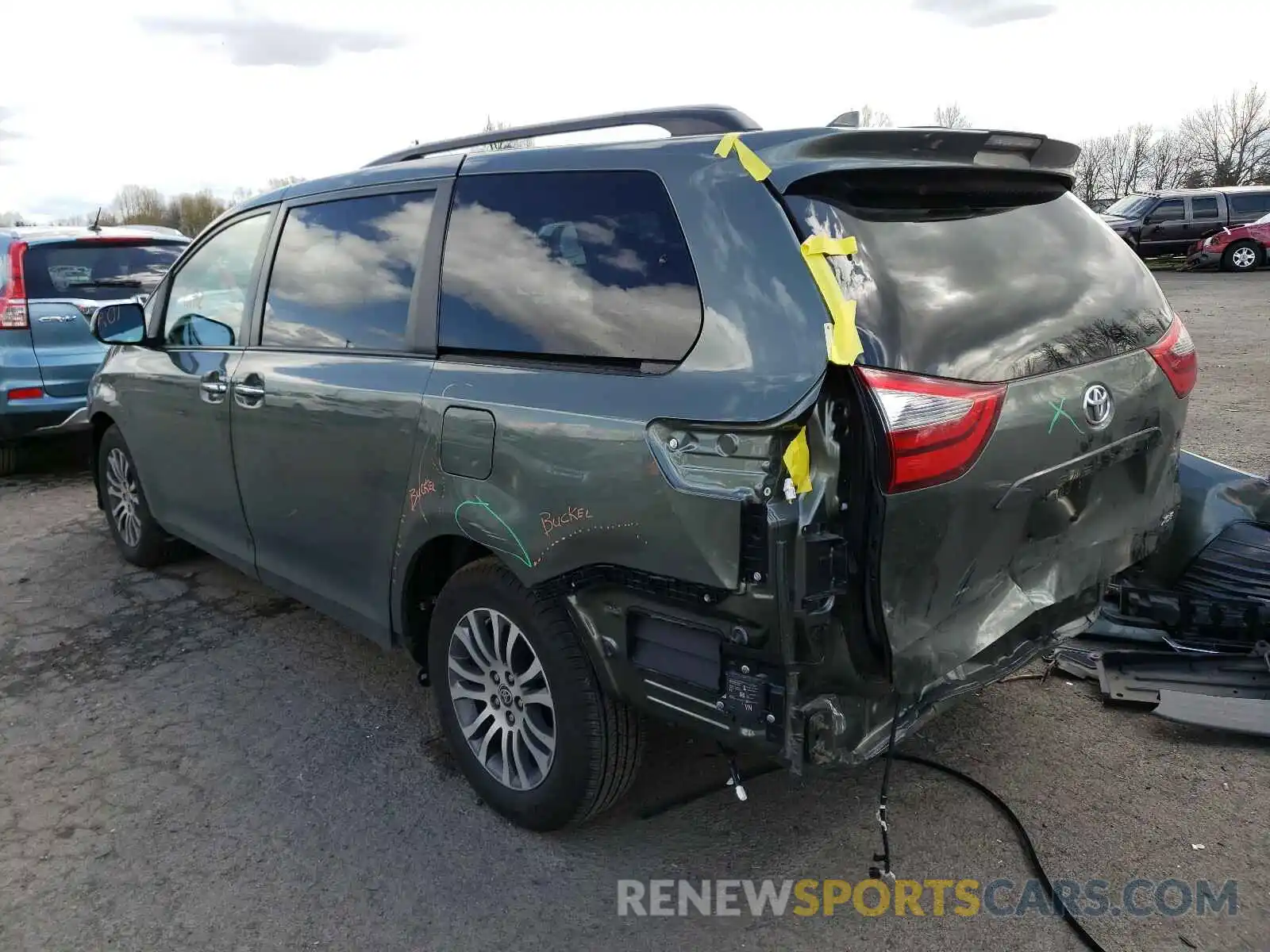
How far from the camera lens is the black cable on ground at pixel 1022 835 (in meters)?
2.46

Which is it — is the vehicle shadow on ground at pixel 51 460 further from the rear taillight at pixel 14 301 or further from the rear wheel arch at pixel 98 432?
the rear wheel arch at pixel 98 432

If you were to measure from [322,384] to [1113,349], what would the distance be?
8.15 feet

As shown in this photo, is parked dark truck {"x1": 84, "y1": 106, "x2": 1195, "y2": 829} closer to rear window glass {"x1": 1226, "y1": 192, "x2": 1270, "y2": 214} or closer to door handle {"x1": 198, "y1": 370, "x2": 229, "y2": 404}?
door handle {"x1": 198, "y1": 370, "x2": 229, "y2": 404}

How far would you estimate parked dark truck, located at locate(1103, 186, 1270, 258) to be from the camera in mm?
22969

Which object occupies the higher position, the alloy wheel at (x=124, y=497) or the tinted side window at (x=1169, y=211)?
the tinted side window at (x=1169, y=211)

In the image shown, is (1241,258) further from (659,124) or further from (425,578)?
(425,578)

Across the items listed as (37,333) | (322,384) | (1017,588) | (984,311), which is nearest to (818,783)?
(1017,588)

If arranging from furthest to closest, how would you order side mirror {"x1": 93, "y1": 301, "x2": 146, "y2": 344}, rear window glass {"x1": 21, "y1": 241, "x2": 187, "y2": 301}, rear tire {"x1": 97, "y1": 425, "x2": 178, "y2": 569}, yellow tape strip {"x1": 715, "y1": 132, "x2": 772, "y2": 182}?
rear window glass {"x1": 21, "y1": 241, "x2": 187, "y2": 301} → rear tire {"x1": 97, "y1": 425, "x2": 178, "y2": 569} → side mirror {"x1": 93, "y1": 301, "x2": 146, "y2": 344} → yellow tape strip {"x1": 715, "y1": 132, "x2": 772, "y2": 182}

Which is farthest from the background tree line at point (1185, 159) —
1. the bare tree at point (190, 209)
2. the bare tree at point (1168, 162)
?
the bare tree at point (190, 209)

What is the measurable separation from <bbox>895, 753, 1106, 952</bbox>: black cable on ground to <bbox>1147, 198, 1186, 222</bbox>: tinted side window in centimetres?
2388

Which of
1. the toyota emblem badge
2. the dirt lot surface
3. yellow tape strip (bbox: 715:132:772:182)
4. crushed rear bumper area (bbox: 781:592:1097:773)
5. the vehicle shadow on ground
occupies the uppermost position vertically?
yellow tape strip (bbox: 715:132:772:182)

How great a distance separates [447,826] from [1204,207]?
25.6 m

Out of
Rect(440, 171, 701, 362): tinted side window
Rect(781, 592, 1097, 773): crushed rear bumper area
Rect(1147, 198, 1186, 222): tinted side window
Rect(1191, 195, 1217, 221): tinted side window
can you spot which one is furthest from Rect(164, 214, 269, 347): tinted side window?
Rect(1191, 195, 1217, 221): tinted side window

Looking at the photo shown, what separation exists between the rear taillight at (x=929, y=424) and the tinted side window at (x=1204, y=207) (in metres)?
25.0
